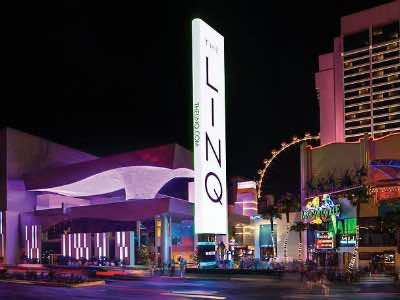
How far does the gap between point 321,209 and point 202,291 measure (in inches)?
1019

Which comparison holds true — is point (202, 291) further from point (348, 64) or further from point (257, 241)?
point (348, 64)

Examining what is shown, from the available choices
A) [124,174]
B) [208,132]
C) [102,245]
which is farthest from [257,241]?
[208,132]

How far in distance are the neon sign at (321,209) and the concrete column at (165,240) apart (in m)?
13.4

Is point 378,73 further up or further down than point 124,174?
further up

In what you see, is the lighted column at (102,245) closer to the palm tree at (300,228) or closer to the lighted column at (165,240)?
the lighted column at (165,240)

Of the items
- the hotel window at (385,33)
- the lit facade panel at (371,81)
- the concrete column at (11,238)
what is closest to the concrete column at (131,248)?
the concrete column at (11,238)

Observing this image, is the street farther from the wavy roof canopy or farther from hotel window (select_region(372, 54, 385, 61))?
hotel window (select_region(372, 54, 385, 61))

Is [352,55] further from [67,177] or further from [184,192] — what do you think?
[67,177]

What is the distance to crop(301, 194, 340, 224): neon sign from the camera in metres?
53.6

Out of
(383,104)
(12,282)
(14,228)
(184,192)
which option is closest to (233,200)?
(184,192)

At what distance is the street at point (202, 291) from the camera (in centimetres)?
2775

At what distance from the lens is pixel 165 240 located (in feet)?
166

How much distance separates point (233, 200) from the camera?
75.4 m

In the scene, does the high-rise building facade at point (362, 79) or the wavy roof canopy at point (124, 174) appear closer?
the wavy roof canopy at point (124, 174)
